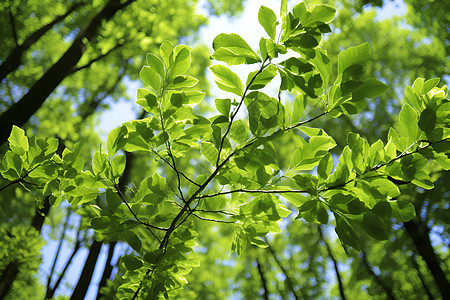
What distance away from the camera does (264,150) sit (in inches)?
33.1

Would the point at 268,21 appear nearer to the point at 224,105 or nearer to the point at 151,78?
the point at 224,105

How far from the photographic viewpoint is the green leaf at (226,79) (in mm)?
802

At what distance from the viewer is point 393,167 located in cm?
76

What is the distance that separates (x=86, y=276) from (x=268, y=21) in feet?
12.0

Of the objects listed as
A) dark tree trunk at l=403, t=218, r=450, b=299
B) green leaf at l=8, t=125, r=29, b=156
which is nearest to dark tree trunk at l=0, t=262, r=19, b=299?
green leaf at l=8, t=125, r=29, b=156

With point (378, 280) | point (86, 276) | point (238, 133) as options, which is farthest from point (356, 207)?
point (378, 280)

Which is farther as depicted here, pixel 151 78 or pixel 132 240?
pixel 132 240

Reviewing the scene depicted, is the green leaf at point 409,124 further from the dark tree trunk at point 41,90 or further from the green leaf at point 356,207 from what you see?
the dark tree trunk at point 41,90

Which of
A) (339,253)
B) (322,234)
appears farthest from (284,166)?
(339,253)

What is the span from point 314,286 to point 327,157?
6.16m

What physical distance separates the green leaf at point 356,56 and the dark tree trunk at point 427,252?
14.8ft

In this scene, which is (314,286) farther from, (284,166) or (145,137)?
(145,137)

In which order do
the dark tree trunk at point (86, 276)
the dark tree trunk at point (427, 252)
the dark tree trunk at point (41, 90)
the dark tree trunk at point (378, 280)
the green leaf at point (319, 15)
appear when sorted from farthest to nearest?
the dark tree trunk at point (378, 280), the dark tree trunk at point (427, 252), the dark tree trunk at point (86, 276), the dark tree trunk at point (41, 90), the green leaf at point (319, 15)

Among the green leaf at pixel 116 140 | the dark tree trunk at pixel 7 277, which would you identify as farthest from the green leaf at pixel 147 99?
the dark tree trunk at pixel 7 277
